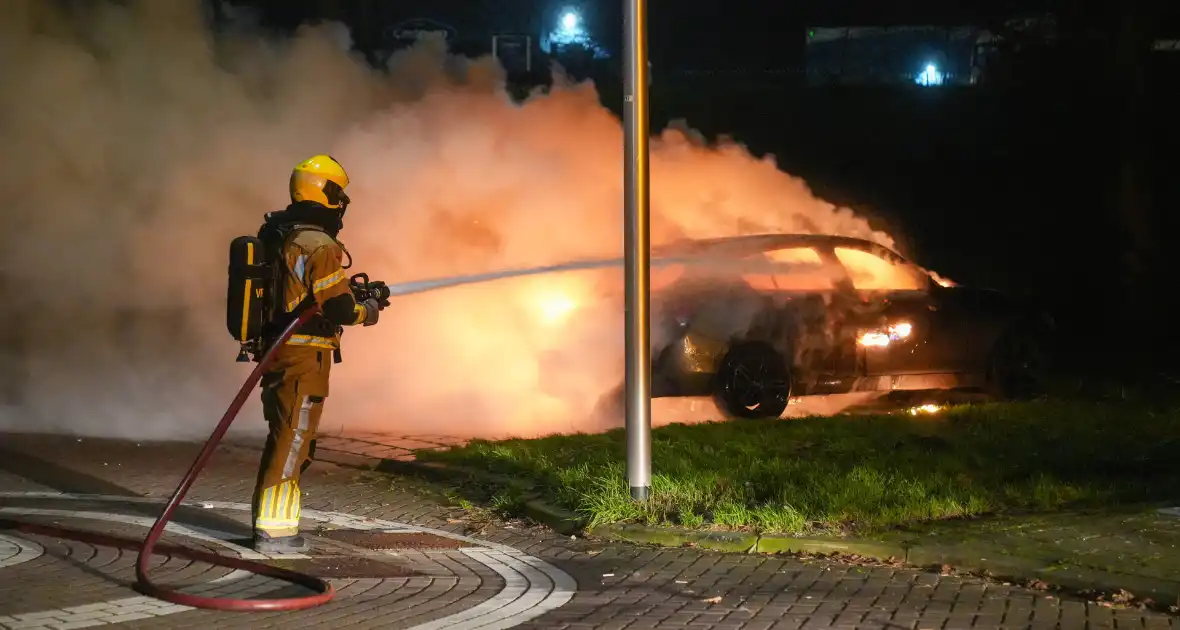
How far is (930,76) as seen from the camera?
34.7 metres

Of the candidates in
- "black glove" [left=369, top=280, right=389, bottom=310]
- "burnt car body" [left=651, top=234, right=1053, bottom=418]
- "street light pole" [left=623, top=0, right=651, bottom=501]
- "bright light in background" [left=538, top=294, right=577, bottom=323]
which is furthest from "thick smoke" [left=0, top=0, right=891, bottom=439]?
"black glove" [left=369, top=280, right=389, bottom=310]

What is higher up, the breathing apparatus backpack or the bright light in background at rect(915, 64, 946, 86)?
the bright light in background at rect(915, 64, 946, 86)

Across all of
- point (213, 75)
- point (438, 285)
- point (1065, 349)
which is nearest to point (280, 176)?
point (213, 75)

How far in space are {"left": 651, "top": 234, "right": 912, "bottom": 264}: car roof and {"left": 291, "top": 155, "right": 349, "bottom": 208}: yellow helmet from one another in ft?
17.3

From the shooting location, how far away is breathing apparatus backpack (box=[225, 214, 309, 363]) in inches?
270

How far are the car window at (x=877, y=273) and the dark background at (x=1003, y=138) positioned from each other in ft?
24.8

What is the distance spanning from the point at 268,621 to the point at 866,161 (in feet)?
83.0

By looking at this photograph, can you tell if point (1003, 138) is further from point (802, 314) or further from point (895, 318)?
point (802, 314)

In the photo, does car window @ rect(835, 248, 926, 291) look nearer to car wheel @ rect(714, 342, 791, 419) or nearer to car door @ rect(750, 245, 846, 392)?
car door @ rect(750, 245, 846, 392)

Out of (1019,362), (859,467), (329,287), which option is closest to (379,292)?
(329,287)

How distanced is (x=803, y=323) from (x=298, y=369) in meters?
6.27

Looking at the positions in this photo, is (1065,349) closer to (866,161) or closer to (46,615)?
(866,161)

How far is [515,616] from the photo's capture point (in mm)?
5914

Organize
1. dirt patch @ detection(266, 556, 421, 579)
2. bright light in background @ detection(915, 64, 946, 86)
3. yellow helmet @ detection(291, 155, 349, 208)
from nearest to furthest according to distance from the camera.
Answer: dirt patch @ detection(266, 556, 421, 579) < yellow helmet @ detection(291, 155, 349, 208) < bright light in background @ detection(915, 64, 946, 86)
